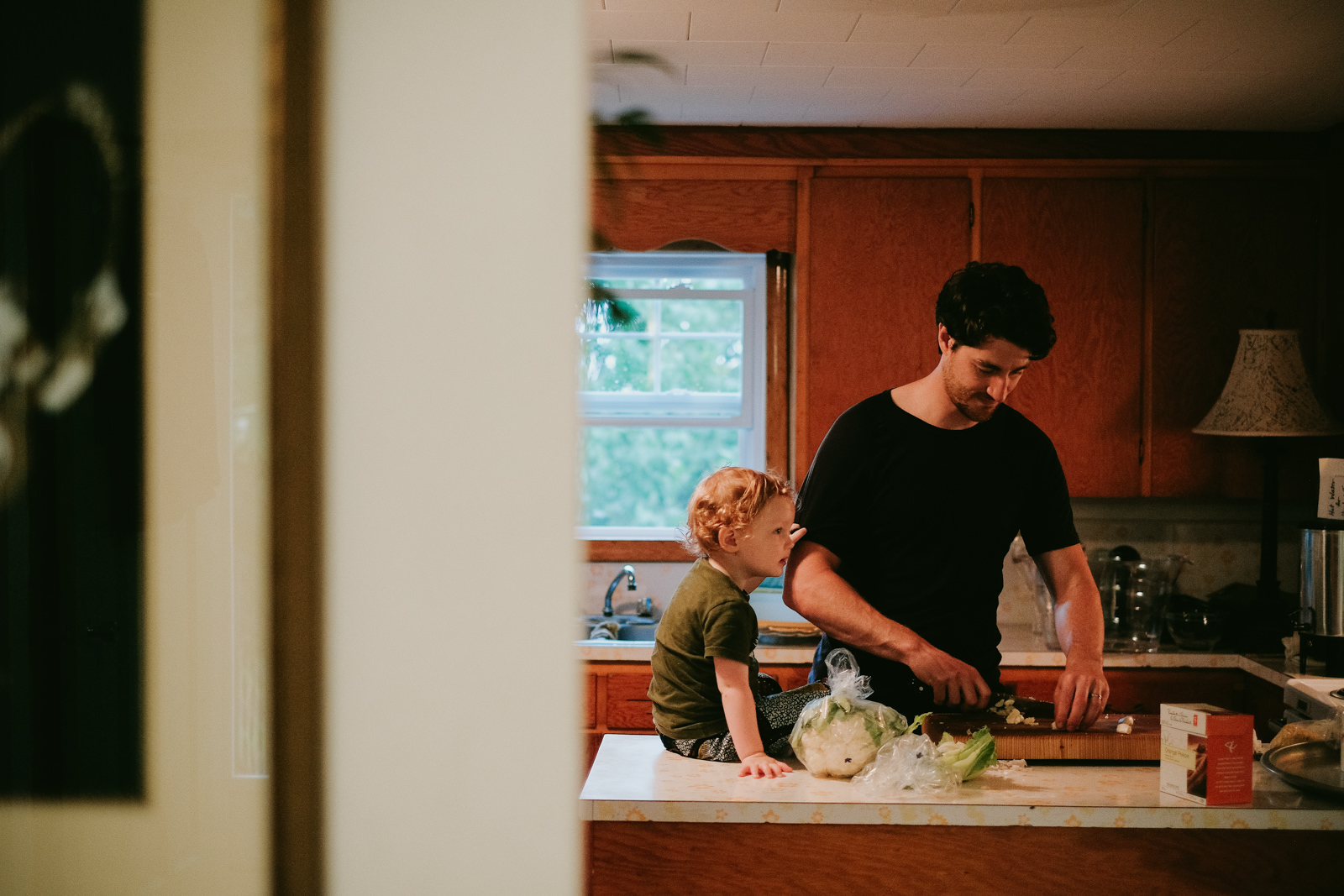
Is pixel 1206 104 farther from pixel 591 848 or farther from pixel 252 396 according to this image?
pixel 252 396

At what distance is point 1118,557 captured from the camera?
303cm

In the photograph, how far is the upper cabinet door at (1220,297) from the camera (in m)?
3.07

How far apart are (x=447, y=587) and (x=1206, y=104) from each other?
3190mm

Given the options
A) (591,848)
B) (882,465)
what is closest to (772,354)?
(882,465)

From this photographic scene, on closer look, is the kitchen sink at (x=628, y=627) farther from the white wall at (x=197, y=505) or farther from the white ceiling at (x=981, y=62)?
the white wall at (x=197, y=505)

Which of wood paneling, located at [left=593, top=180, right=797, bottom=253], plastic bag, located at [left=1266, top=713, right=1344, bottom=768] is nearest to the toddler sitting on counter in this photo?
plastic bag, located at [left=1266, top=713, right=1344, bottom=768]

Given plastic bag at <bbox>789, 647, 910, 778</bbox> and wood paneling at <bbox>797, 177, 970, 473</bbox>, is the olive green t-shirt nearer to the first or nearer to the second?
plastic bag at <bbox>789, 647, 910, 778</bbox>

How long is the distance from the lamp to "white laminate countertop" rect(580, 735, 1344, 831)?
1.79 meters

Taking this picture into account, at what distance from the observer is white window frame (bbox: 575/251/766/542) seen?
11.0ft

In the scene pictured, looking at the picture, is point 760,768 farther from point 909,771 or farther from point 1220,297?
point 1220,297

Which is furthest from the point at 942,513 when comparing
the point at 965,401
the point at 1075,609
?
the point at 1075,609

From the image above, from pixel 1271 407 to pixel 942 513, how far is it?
68.9 inches

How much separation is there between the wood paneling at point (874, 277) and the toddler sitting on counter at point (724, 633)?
1642mm

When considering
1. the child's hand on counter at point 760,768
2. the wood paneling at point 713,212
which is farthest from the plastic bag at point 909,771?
the wood paneling at point 713,212
